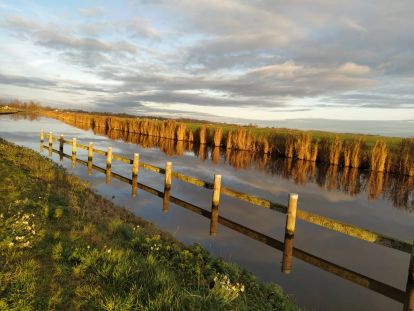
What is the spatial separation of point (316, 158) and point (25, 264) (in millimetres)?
29367

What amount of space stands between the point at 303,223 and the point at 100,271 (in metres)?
10.3

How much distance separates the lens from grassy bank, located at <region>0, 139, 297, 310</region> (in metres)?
4.45

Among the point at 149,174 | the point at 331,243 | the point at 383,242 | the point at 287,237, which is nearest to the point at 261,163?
the point at 149,174

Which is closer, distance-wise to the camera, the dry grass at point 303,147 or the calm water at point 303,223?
the calm water at point 303,223

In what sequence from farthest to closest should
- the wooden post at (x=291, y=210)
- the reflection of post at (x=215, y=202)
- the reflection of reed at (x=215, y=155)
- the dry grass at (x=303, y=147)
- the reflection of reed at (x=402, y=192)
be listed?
the dry grass at (x=303, y=147) → the reflection of reed at (x=215, y=155) → the reflection of reed at (x=402, y=192) → the reflection of post at (x=215, y=202) → the wooden post at (x=291, y=210)

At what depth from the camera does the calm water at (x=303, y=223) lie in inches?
343

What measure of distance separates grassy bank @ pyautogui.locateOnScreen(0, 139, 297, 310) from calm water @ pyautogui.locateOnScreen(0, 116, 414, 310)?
2.41 meters

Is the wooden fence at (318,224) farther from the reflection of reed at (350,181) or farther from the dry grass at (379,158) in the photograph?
the dry grass at (379,158)

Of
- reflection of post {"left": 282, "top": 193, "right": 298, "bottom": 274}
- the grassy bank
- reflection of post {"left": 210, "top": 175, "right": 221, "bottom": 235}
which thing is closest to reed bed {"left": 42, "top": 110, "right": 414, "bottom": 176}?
reflection of post {"left": 210, "top": 175, "right": 221, "bottom": 235}

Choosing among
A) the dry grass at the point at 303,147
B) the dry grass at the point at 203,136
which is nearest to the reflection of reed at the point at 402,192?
the dry grass at the point at 303,147

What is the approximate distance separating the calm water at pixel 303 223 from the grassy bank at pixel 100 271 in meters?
2.41

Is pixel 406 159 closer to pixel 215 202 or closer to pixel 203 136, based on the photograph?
pixel 215 202

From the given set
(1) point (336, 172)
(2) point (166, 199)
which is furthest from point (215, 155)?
(2) point (166, 199)

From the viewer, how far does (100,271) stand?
5.32 metres
